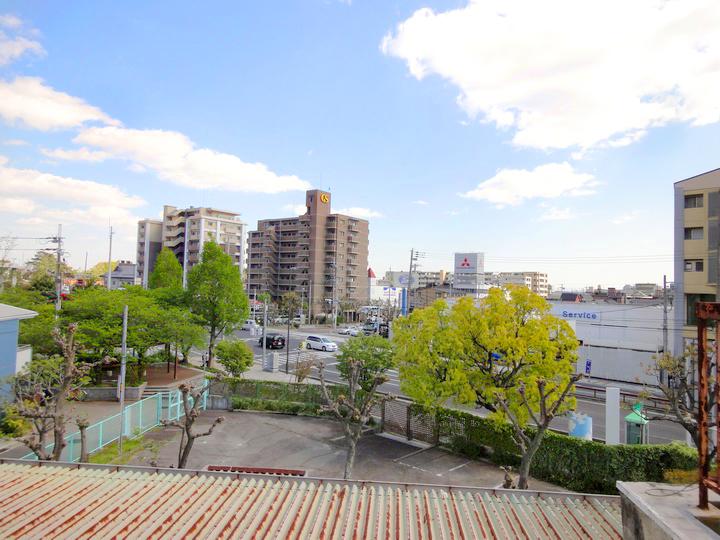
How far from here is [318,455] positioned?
16672 mm

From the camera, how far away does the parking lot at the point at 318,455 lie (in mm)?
15055

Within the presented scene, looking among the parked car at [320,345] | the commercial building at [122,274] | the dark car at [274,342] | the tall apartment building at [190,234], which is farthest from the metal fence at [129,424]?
the commercial building at [122,274]

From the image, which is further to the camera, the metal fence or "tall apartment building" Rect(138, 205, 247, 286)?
"tall apartment building" Rect(138, 205, 247, 286)

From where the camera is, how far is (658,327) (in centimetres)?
3091

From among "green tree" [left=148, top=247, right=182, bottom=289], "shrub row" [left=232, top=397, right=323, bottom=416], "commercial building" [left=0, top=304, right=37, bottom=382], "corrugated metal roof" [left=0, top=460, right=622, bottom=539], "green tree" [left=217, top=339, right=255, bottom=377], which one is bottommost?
"shrub row" [left=232, top=397, right=323, bottom=416]

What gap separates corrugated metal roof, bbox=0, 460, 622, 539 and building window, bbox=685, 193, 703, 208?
28.3 meters

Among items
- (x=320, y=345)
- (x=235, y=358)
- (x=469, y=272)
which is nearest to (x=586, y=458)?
(x=235, y=358)

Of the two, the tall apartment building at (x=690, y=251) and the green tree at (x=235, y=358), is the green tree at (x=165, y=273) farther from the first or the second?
the tall apartment building at (x=690, y=251)

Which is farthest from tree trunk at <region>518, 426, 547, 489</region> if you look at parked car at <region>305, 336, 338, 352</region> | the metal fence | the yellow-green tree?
parked car at <region>305, 336, 338, 352</region>

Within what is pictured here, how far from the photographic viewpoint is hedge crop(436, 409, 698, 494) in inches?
531

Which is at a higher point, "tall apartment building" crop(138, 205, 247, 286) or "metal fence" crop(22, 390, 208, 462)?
"tall apartment building" crop(138, 205, 247, 286)

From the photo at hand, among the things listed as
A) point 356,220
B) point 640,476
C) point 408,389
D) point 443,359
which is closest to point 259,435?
point 408,389

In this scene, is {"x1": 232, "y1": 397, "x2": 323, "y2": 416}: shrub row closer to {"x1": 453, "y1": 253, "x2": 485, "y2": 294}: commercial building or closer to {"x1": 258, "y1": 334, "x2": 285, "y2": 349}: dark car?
{"x1": 258, "y1": 334, "x2": 285, "y2": 349}: dark car

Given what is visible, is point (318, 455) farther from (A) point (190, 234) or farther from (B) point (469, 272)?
(A) point (190, 234)
